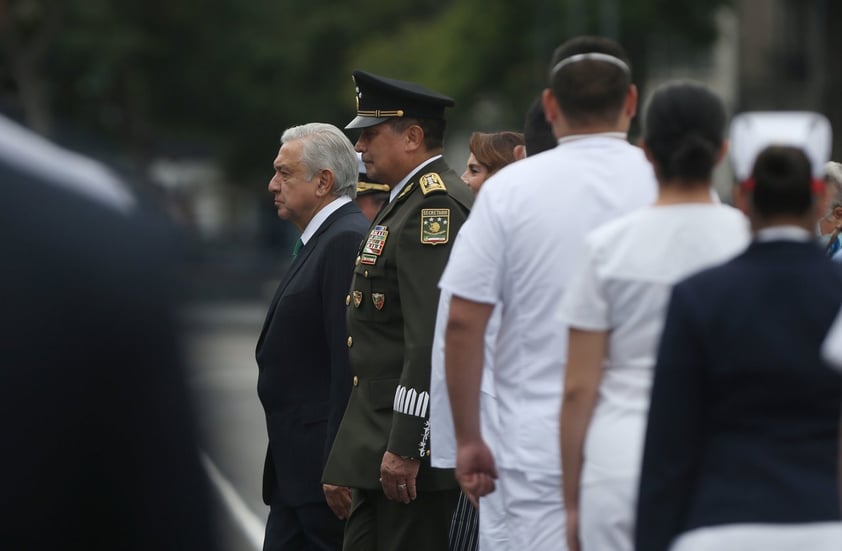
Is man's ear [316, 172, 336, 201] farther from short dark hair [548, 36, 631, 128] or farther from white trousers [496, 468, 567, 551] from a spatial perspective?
white trousers [496, 468, 567, 551]

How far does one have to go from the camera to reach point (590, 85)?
3.48 meters

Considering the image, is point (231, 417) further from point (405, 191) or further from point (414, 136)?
point (405, 191)

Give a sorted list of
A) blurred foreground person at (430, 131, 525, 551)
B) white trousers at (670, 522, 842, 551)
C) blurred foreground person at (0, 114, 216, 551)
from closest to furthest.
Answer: blurred foreground person at (0, 114, 216, 551), white trousers at (670, 522, 842, 551), blurred foreground person at (430, 131, 525, 551)

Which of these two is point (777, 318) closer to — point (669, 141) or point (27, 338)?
point (669, 141)

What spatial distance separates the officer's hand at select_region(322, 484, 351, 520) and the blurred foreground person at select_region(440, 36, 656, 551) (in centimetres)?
126

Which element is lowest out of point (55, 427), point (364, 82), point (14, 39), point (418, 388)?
point (418, 388)

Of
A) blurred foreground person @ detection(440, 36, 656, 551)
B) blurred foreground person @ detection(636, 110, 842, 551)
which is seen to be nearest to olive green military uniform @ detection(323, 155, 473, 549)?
blurred foreground person @ detection(440, 36, 656, 551)

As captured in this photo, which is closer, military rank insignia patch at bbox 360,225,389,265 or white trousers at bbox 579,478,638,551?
white trousers at bbox 579,478,638,551

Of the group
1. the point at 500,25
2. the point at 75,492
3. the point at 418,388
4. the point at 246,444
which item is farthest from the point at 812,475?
the point at 500,25

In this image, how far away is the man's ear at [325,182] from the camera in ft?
17.3

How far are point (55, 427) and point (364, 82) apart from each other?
12.2 ft

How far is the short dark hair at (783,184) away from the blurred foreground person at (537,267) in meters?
0.80

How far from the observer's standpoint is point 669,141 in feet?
9.99

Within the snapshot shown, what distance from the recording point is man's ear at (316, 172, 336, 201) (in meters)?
5.27
